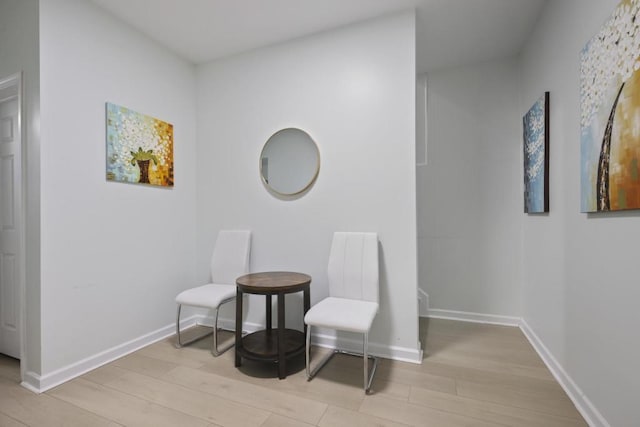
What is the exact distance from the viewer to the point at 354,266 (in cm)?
225

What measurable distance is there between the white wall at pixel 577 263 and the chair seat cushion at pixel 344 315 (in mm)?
1126

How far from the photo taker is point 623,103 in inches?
49.7

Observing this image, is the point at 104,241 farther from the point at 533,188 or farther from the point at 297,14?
the point at 533,188

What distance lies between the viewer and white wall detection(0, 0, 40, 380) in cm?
190

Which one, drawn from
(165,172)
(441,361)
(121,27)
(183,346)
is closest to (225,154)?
(165,172)

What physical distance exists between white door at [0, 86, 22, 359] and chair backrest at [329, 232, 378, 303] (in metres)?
2.37

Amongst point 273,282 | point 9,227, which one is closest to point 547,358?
point 273,282

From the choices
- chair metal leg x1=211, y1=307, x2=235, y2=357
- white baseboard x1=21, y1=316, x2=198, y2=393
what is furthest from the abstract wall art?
white baseboard x1=21, y1=316, x2=198, y2=393

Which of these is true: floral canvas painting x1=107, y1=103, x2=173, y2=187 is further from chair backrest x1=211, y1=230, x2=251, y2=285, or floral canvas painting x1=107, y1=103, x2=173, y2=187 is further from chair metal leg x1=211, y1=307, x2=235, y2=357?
chair metal leg x1=211, y1=307, x2=235, y2=357

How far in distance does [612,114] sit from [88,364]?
11.1 feet

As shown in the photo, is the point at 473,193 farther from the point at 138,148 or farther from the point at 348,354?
the point at 138,148

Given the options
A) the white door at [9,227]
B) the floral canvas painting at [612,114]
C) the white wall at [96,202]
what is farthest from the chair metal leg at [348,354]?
the white door at [9,227]

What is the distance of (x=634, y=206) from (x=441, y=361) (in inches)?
60.8

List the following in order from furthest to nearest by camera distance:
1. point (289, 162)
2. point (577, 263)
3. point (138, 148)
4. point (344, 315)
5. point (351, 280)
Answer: point (289, 162)
point (138, 148)
point (351, 280)
point (344, 315)
point (577, 263)
